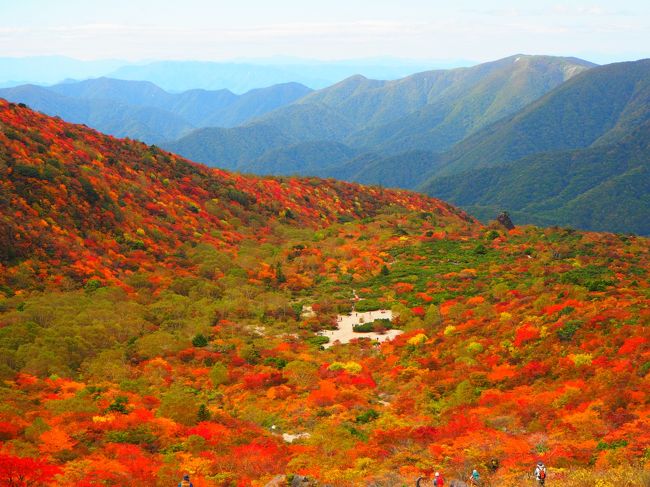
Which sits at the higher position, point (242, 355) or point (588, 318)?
point (588, 318)

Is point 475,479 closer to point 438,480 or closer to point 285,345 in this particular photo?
point 438,480

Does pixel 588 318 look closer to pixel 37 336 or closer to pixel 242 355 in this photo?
pixel 242 355

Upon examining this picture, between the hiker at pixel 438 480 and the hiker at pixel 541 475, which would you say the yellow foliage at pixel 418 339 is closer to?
the hiker at pixel 438 480

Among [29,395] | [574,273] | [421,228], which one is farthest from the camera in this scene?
[421,228]

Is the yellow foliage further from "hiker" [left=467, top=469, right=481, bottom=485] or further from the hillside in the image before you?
"hiker" [left=467, top=469, right=481, bottom=485]

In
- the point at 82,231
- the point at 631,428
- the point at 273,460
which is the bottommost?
the point at 273,460

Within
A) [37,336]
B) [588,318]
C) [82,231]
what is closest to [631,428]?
[588,318]

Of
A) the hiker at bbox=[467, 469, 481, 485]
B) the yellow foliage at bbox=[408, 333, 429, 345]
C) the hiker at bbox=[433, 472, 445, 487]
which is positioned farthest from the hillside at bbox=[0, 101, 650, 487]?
the hiker at bbox=[433, 472, 445, 487]

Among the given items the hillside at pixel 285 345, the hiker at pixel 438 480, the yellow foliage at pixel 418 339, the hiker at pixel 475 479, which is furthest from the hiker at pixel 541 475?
the yellow foliage at pixel 418 339

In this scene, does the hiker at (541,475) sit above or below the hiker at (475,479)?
above
